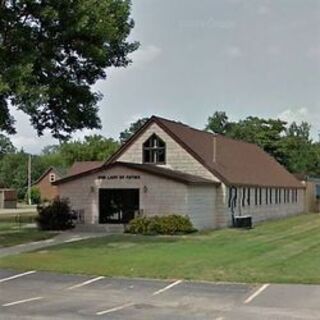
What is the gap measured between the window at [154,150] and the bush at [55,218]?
6282 millimetres

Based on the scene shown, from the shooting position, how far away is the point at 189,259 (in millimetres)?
19969

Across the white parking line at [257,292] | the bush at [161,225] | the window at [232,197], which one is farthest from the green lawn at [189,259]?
the window at [232,197]

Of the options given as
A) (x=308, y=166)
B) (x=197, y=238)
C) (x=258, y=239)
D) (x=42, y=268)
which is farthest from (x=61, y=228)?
(x=308, y=166)

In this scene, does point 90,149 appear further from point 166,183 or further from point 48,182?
point 166,183

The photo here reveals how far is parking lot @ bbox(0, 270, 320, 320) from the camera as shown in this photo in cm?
1180

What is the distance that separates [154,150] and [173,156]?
4.48 ft

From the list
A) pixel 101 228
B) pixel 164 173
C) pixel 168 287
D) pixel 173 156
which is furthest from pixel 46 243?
pixel 173 156

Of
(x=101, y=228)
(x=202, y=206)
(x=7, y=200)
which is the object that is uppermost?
(x=7, y=200)

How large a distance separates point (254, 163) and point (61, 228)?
20.0 metres


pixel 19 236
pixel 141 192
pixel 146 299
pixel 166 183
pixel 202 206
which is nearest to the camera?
pixel 146 299

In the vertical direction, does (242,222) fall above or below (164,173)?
below

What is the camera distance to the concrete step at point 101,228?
3422cm

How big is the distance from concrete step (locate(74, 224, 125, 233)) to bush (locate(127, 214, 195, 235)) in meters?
1.46

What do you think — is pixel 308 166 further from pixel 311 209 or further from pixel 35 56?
pixel 35 56
